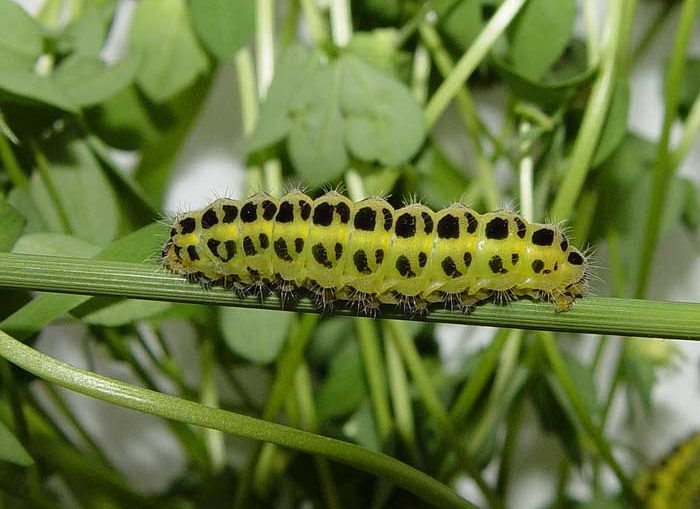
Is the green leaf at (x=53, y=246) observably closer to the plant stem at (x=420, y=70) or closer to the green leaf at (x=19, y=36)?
the green leaf at (x=19, y=36)

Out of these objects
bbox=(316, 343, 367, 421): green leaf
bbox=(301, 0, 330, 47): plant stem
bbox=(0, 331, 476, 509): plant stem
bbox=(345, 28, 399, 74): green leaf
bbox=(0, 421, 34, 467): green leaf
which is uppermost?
bbox=(301, 0, 330, 47): plant stem

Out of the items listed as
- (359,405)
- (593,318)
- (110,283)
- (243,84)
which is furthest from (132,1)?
(593,318)

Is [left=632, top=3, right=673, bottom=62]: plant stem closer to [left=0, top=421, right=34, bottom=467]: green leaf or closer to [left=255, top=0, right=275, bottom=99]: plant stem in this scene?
[left=255, top=0, right=275, bottom=99]: plant stem

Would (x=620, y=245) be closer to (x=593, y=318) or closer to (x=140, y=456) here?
(x=593, y=318)

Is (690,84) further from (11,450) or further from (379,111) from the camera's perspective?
(11,450)

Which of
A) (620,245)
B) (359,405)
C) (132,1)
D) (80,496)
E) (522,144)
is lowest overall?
(80,496)

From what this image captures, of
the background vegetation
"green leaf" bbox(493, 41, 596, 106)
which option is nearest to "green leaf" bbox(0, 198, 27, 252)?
the background vegetation
